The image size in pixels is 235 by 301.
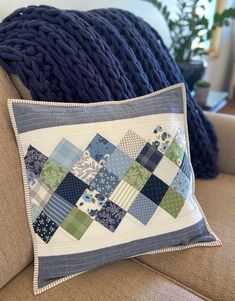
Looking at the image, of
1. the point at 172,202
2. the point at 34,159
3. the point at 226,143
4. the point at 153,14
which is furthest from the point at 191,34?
the point at 34,159

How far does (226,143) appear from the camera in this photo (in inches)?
46.2

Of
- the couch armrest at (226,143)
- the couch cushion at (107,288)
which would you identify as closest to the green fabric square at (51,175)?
the couch cushion at (107,288)

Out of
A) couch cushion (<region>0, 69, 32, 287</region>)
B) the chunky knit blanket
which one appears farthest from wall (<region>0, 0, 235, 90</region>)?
couch cushion (<region>0, 69, 32, 287</region>)

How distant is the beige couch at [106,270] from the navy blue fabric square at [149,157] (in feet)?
0.74

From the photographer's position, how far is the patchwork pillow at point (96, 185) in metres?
0.69

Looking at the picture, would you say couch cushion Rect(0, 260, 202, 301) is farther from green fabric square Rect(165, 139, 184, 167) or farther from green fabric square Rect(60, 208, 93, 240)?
green fabric square Rect(165, 139, 184, 167)

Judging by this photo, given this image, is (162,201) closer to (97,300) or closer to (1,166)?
(97,300)

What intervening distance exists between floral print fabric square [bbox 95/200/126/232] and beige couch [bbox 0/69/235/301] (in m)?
0.11

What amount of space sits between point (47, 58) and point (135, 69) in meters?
0.26

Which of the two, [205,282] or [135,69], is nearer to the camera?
[205,282]

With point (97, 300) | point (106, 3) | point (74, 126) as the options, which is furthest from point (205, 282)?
point (106, 3)

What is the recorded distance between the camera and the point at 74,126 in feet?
2.36

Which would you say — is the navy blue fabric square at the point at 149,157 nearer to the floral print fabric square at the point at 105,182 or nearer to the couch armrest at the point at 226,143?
the floral print fabric square at the point at 105,182

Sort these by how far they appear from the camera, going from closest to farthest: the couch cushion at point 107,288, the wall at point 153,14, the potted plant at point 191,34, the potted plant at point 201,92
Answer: the couch cushion at point 107,288 < the wall at point 153,14 < the potted plant at point 191,34 < the potted plant at point 201,92
